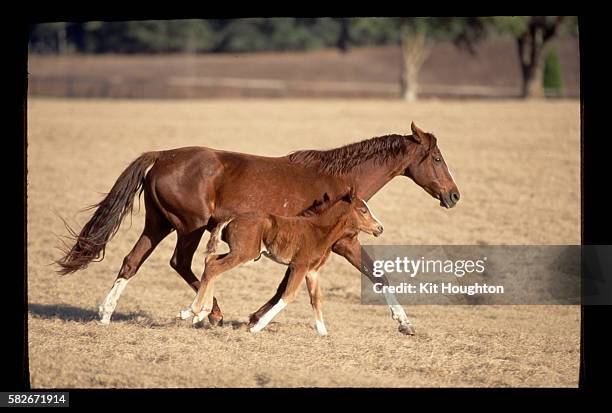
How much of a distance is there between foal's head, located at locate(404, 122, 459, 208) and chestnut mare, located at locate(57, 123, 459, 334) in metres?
0.01

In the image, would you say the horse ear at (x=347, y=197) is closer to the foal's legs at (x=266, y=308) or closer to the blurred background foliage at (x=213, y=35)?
the foal's legs at (x=266, y=308)

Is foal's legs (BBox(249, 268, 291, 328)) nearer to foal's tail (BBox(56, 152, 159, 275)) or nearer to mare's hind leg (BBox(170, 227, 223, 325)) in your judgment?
mare's hind leg (BBox(170, 227, 223, 325))

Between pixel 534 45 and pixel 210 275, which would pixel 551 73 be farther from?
pixel 210 275

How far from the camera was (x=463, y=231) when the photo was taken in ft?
50.4

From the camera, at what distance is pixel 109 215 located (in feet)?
31.0

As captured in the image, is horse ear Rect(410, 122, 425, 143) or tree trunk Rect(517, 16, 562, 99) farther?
tree trunk Rect(517, 16, 562, 99)

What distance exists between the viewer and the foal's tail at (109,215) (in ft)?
30.7

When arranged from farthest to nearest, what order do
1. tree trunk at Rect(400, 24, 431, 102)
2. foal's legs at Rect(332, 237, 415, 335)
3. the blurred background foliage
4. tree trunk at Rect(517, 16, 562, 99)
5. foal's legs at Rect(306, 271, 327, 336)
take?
the blurred background foliage, tree trunk at Rect(400, 24, 431, 102), tree trunk at Rect(517, 16, 562, 99), foal's legs at Rect(332, 237, 415, 335), foal's legs at Rect(306, 271, 327, 336)

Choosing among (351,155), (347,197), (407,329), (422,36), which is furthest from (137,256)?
(422,36)

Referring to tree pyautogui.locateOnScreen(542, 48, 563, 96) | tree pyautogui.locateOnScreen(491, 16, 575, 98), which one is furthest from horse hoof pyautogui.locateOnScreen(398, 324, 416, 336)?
tree pyautogui.locateOnScreen(542, 48, 563, 96)

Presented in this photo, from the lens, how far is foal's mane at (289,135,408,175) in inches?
368

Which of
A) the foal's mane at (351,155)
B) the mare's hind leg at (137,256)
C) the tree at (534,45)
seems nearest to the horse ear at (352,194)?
the foal's mane at (351,155)

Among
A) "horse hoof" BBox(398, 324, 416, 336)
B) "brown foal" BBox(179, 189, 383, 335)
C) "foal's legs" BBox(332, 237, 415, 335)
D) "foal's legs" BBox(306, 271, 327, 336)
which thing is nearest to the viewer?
"brown foal" BBox(179, 189, 383, 335)

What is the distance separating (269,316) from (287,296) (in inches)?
9.5
